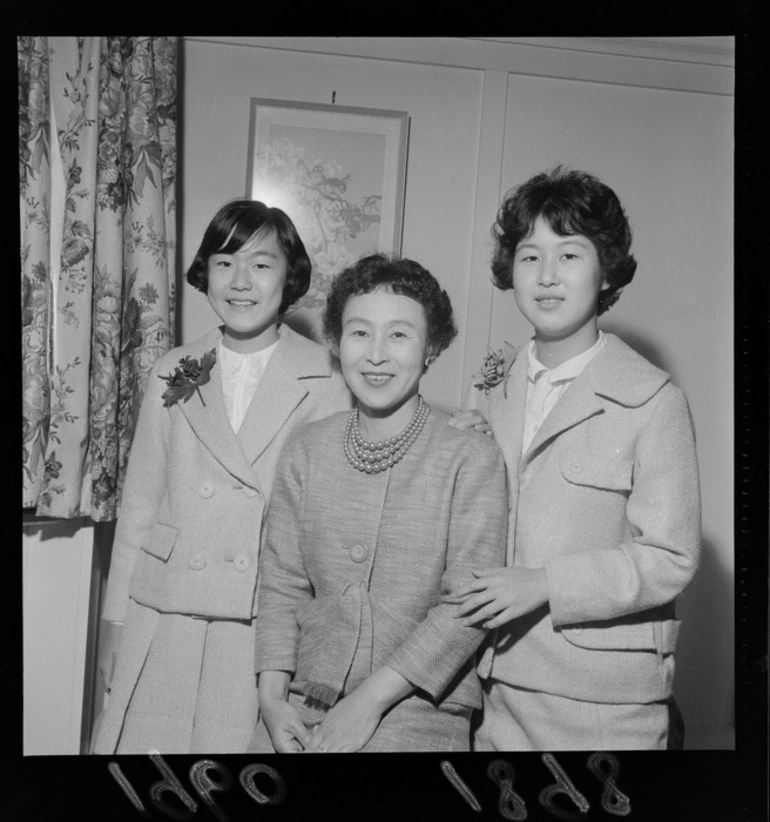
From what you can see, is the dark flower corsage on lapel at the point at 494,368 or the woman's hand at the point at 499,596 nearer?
the woman's hand at the point at 499,596

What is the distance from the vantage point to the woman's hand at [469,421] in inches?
64.6

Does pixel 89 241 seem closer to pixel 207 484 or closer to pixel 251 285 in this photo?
pixel 251 285

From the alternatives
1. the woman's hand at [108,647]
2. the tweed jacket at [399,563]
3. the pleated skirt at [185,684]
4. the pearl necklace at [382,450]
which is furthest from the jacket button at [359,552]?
the woman's hand at [108,647]

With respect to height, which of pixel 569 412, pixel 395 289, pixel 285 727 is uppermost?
pixel 395 289

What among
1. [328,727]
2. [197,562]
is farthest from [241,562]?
[328,727]

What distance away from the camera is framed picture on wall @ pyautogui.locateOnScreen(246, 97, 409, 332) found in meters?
1.68

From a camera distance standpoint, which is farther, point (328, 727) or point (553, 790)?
point (553, 790)

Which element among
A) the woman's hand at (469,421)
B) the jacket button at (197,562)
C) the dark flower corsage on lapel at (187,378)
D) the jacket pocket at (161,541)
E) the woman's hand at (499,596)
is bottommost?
the woman's hand at (499,596)

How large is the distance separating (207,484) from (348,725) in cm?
49

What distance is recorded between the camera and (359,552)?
62.4 inches

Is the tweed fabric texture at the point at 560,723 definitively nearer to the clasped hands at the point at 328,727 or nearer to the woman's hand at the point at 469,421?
the clasped hands at the point at 328,727

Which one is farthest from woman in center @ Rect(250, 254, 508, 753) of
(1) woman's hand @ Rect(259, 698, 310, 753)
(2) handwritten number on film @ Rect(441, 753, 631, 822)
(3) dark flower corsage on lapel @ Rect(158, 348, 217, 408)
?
(3) dark flower corsage on lapel @ Rect(158, 348, 217, 408)

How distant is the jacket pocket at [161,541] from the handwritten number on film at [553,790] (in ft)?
2.05
